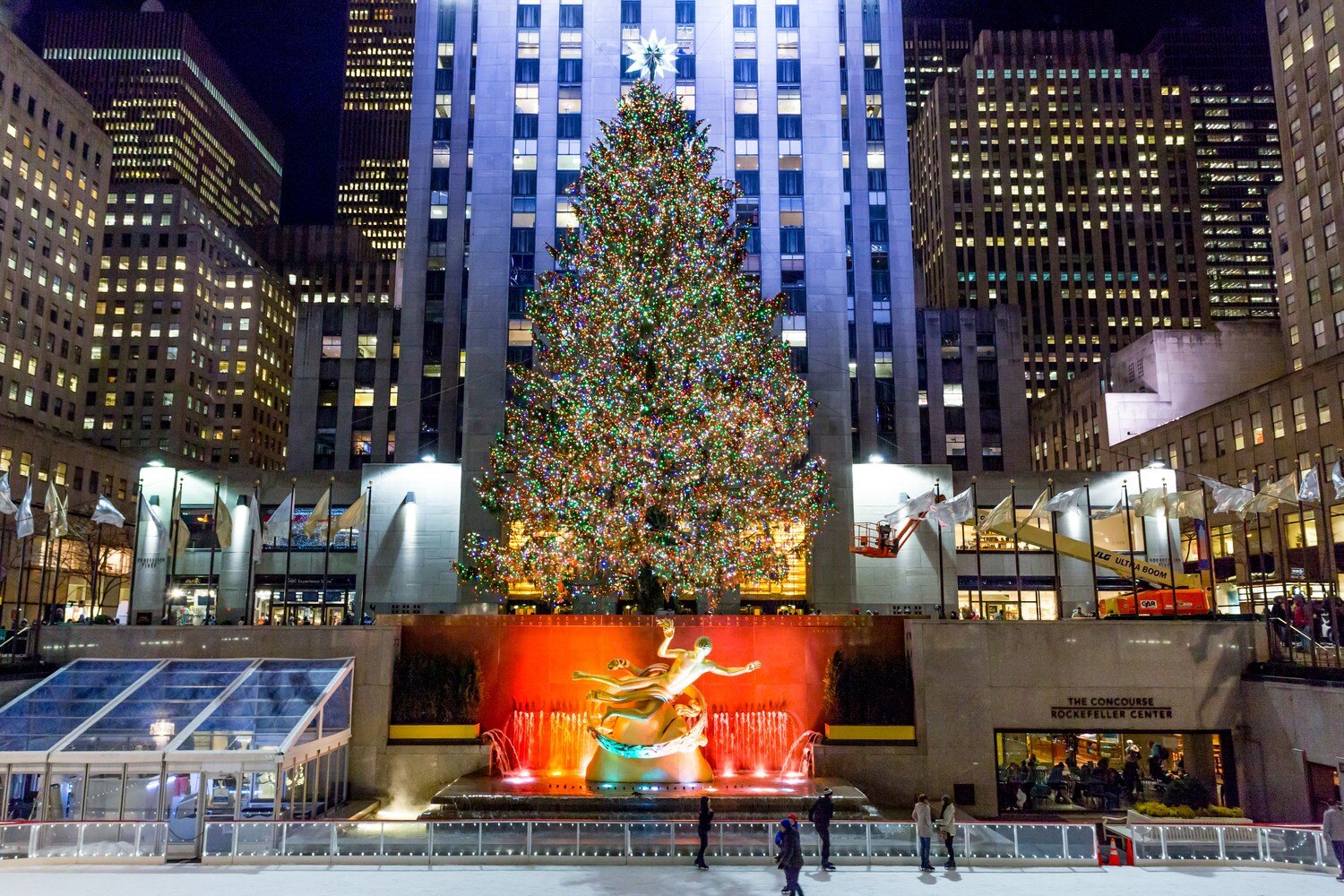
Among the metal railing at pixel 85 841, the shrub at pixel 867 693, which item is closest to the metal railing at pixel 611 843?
the metal railing at pixel 85 841

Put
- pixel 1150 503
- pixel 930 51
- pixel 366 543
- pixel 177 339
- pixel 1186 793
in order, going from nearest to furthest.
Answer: pixel 1186 793, pixel 1150 503, pixel 366 543, pixel 177 339, pixel 930 51

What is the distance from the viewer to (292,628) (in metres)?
28.2

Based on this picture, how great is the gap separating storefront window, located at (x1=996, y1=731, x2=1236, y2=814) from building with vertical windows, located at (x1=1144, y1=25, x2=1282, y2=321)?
143 meters

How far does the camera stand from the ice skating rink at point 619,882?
1609 cm

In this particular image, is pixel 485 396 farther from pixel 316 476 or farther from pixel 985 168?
pixel 985 168

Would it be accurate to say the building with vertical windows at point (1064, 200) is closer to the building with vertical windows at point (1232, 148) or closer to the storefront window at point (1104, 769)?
the building with vertical windows at point (1232, 148)

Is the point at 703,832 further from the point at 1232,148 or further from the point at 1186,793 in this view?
the point at 1232,148

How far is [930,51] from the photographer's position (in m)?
195

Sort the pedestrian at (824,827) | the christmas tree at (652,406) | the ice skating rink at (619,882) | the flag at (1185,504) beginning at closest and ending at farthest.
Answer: the ice skating rink at (619,882), the pedestrian at (824,827), the flag at (1185,504), the christmas tree at (652,406)

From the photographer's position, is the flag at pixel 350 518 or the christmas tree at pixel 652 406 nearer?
the christmas tree at pixel 652 406

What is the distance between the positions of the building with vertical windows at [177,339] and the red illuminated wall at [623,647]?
338 feet

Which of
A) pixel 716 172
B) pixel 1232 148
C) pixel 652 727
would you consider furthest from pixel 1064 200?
pixel 652 727

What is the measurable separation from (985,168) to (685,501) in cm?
12436

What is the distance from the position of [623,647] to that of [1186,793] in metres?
16.2
